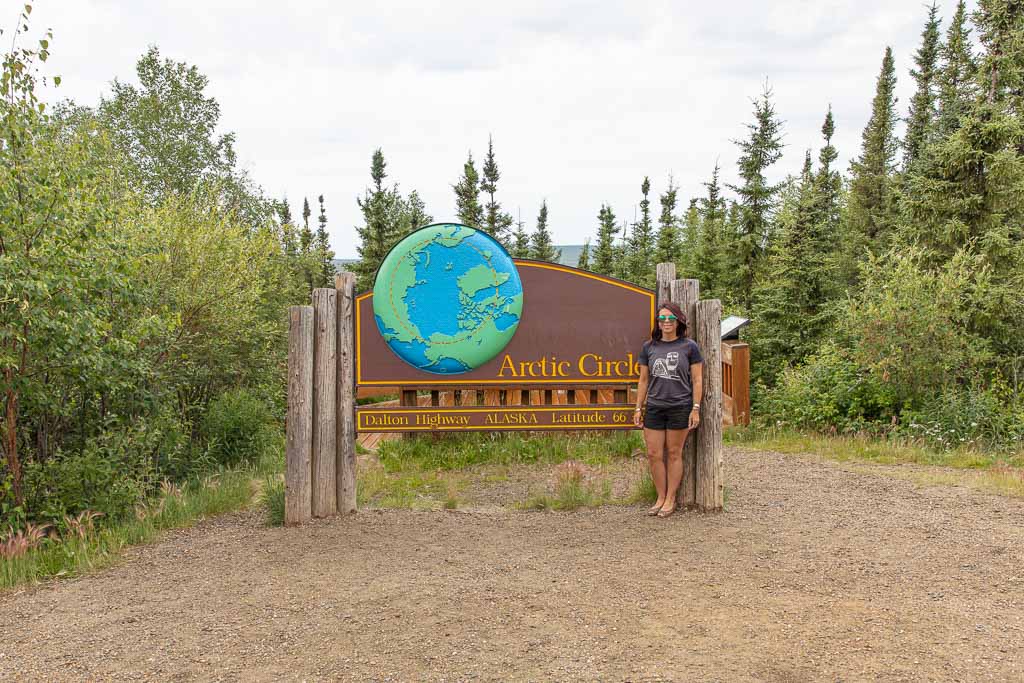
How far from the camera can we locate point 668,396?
21.3 feet

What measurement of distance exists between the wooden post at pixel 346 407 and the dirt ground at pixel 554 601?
1.16 ft

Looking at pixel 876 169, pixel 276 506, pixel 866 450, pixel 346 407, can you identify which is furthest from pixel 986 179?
pixel 876 169

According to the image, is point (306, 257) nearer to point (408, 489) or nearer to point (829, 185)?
point (408, 489)

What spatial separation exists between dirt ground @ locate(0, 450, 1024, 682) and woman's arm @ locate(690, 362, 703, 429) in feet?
2.89

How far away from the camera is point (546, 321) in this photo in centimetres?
719

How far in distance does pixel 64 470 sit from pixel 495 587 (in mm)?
4250

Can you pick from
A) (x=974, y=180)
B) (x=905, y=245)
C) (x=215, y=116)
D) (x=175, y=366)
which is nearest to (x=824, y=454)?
(x=905, y=245)

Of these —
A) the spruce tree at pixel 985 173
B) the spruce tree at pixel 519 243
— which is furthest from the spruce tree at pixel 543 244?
the spruce tree at pixel 985 173

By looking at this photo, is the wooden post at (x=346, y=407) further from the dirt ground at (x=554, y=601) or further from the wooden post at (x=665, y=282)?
the wooden post at (x=665, y=282)

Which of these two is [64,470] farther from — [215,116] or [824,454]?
[215,116]

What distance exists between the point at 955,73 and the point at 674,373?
35844 millimetres

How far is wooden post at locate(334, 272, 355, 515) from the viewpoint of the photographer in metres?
6.73

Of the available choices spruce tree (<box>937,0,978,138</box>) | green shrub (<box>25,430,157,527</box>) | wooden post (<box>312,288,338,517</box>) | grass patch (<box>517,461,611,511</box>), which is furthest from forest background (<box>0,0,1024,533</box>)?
spruce tree (<box>937,0,978,138</box>)

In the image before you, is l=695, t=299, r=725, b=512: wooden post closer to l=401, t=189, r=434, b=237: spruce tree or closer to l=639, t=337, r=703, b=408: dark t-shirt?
l=639, t=337, r=703, b=408: dark t-shirt
